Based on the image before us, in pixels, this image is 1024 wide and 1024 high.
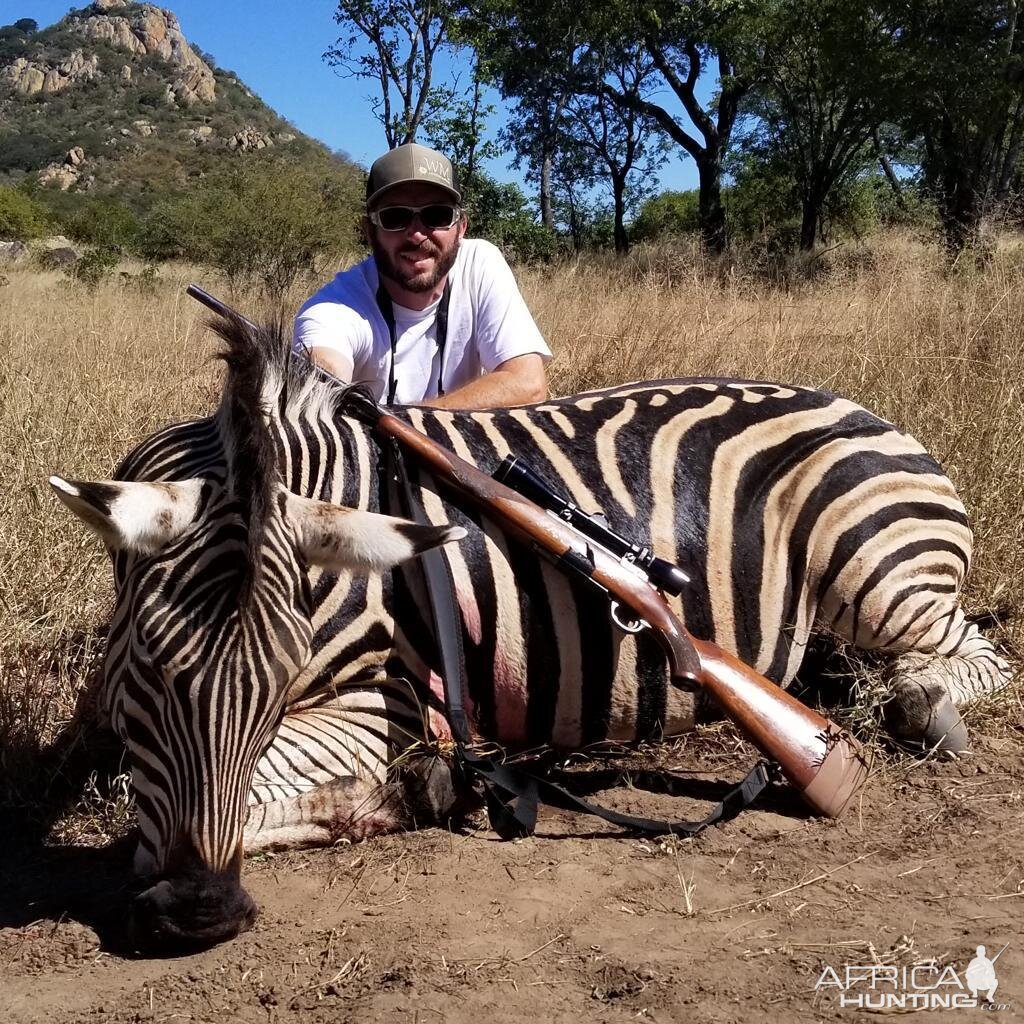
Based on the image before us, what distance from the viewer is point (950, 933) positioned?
2051mm

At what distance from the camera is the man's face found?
3.99 m

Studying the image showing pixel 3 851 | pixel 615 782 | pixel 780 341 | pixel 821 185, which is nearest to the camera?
pixel 3 851

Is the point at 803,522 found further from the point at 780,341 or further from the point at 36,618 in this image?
the point at 780,341

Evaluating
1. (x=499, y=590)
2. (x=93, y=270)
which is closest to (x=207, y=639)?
(x=499, y=590)

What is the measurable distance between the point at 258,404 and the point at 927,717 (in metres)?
2.12

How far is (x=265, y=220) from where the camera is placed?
16.1 m

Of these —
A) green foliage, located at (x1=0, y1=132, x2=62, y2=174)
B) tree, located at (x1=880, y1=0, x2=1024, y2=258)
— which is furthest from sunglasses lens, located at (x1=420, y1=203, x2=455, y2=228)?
green foliage, located at (x1=0, y1=132, x2=62, y2=174)

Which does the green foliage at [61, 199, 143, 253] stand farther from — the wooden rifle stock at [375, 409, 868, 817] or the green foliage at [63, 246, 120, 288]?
the wooden rifle stock at [375, 409, 868, 817]

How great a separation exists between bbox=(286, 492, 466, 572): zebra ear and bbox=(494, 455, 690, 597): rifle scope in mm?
678

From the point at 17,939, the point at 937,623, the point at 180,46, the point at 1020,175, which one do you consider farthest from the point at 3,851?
the point at 180,46

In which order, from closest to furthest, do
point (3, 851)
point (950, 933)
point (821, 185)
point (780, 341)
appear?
point (950, 933) → point (3, 851) → point (780, 341) → point (821, 185)

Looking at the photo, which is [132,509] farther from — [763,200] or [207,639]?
[763,200]

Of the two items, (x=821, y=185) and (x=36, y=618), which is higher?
(x=821, y=185)

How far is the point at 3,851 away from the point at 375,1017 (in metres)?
1.26
